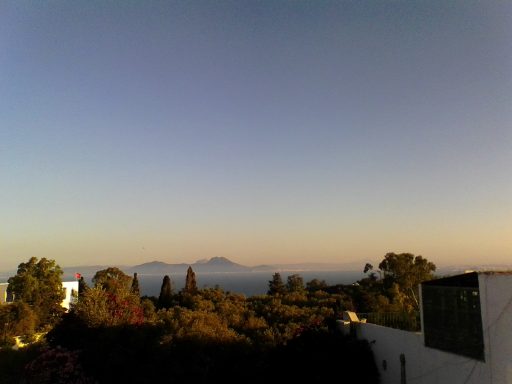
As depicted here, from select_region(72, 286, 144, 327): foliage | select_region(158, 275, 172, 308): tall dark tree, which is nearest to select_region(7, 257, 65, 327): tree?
select_region(158, 275, 172, 308): tall dark tree

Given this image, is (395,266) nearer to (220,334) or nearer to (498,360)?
(220,334)

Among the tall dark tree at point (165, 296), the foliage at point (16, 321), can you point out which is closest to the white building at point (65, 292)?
the foliage at point (16, 321)

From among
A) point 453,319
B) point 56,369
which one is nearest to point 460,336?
point 453,319

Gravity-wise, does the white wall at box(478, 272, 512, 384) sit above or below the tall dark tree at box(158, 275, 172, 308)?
above

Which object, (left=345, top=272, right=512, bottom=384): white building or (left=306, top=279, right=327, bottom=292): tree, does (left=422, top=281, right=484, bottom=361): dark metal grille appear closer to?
(left=345, top=272, right=512, bottom=384): white building

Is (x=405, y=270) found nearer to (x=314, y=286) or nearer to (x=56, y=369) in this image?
(x=56, y=369)

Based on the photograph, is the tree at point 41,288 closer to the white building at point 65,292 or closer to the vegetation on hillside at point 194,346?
the white building at point 65,292

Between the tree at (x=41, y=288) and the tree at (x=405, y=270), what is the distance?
23.8 meters

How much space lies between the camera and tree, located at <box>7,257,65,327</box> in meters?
30.2

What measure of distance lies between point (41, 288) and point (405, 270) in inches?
1041

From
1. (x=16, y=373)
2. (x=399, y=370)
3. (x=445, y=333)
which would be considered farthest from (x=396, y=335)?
(x=16, y=373)

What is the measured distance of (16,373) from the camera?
19891mm

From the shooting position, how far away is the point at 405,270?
106 ft

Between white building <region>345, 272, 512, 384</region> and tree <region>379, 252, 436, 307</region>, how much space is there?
19335 mm
